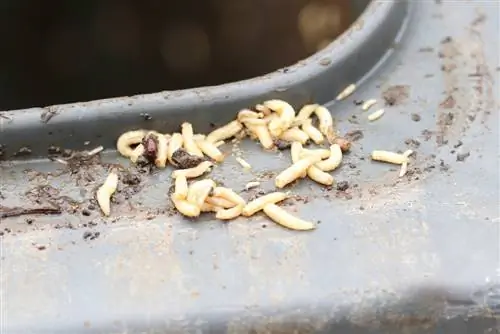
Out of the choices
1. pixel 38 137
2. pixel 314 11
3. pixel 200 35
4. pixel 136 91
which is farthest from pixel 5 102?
pixel 38 137

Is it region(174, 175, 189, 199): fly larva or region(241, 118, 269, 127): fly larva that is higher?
region(241, 118, 269, 127): fly larva

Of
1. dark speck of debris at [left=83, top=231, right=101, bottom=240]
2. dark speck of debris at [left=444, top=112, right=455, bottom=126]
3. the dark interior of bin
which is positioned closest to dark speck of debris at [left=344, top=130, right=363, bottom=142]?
dark speck of debris at [left=444, top=112, right=455, bottom=126]

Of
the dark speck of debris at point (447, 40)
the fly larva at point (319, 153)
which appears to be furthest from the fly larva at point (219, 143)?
the dark speck of debris at point (447, 40)

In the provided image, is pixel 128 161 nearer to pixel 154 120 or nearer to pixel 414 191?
pixel 154 120

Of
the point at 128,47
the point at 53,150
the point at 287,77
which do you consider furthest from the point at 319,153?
the point at 128,47

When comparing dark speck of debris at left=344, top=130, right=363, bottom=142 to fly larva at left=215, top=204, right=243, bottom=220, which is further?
dark speck of debris at left=344, top=130, right=363, bottom=142

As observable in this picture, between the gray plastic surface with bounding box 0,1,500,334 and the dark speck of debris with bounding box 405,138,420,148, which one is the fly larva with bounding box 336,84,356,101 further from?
the dark speck of debris with bounding box 405,138,420,148

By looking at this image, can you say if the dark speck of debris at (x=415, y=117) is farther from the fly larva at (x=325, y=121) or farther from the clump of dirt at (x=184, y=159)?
the clump of dirt at (x=184, y=159)

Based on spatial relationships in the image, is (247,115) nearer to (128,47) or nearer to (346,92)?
(346,92)
